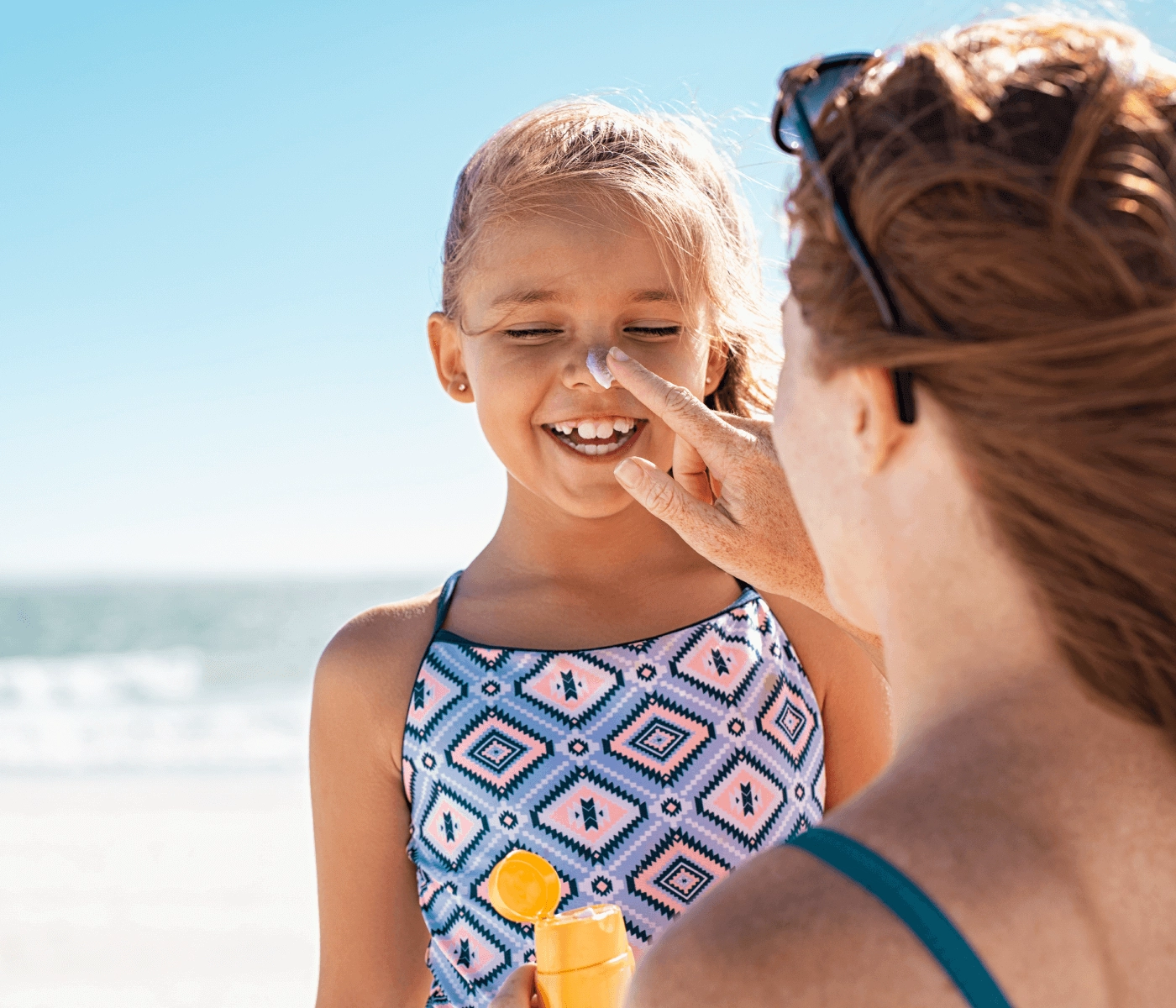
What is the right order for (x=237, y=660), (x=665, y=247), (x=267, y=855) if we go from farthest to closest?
(x=237, y=660), (x=267, y=855), (x=665, y=247)

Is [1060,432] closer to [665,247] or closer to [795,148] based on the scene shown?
[795,148]

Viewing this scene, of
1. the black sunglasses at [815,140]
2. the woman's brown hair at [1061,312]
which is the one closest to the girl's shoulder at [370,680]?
the black sunglasses at [815,140]

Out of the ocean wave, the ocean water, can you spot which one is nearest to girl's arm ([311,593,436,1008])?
the ocean water

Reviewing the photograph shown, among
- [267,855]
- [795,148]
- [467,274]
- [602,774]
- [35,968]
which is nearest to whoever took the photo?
[795,148]

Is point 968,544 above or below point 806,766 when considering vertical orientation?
above

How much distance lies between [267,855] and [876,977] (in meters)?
7.94

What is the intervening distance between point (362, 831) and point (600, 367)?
934 mm

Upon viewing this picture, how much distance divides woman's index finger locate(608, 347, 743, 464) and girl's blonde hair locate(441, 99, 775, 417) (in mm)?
337

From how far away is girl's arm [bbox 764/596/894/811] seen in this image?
2.10 metres

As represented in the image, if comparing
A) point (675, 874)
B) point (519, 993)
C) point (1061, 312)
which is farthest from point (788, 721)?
point (1061, 312)

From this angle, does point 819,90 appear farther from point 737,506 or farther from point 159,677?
point 159,677

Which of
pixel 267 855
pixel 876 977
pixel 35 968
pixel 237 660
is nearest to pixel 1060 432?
pixel 876 977

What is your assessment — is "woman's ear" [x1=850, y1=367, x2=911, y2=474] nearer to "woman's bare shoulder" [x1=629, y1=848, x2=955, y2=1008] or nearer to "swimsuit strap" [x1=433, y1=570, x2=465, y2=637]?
"woman's bare shoulder" [x1=629, y1=848, x2=955, y2=1008]

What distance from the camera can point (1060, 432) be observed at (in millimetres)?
824
